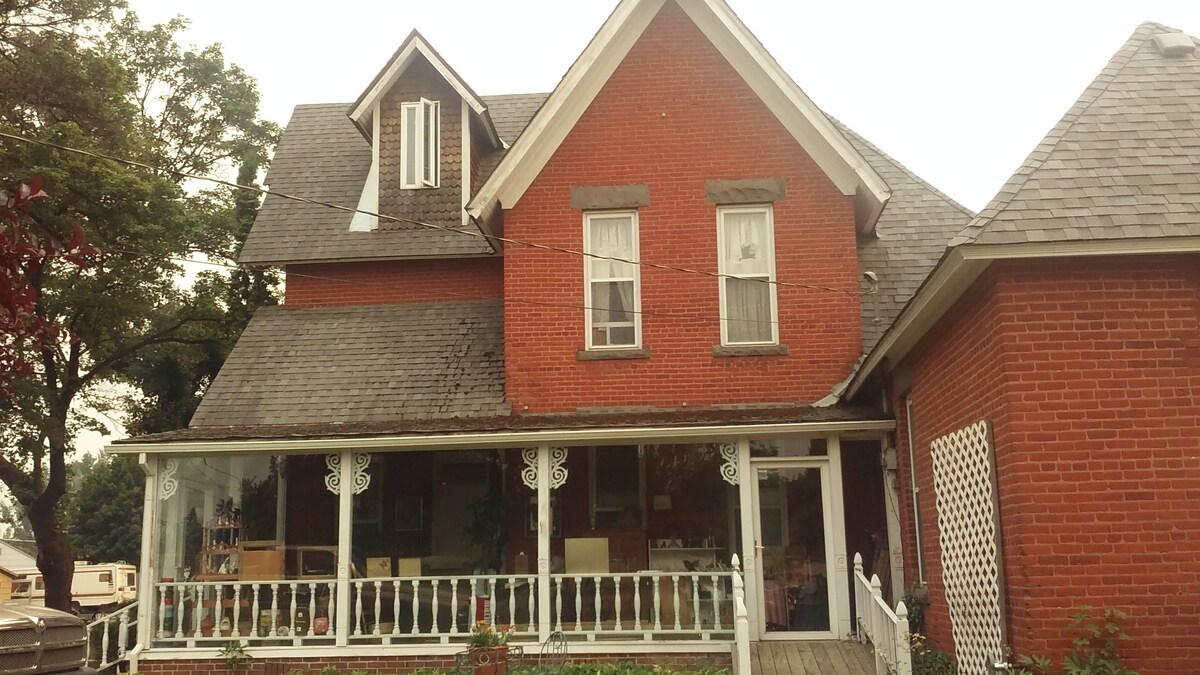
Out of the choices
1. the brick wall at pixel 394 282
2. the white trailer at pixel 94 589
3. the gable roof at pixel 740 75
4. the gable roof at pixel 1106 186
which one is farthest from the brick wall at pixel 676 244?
the white trailer at pixel 94 589

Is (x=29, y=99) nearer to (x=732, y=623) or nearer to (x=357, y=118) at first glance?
(x=357, y=118)

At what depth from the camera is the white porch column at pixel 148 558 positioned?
1305 centimetres

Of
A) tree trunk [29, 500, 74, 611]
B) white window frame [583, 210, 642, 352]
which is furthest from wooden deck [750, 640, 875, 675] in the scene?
tree trunk [29, 500, 74, 611]

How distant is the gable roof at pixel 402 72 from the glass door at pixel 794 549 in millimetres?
7567

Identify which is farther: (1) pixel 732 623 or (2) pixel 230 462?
(2) pixel 230 462

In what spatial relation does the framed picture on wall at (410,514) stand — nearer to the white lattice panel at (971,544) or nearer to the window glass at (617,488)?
the window glass at (617,488)

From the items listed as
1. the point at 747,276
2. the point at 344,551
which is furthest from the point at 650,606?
the point at 747,276

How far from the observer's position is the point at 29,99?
2112cm

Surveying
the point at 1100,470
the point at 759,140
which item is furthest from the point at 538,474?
the point at 1100,470

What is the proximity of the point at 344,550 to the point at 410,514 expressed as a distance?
7.65 feet

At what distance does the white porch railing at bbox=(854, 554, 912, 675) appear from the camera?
9.85 m

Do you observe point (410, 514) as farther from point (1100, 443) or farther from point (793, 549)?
point (1100, 443)

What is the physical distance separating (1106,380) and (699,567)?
646cm

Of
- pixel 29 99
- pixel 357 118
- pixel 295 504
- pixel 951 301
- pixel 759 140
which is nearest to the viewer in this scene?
pixel 951 301
